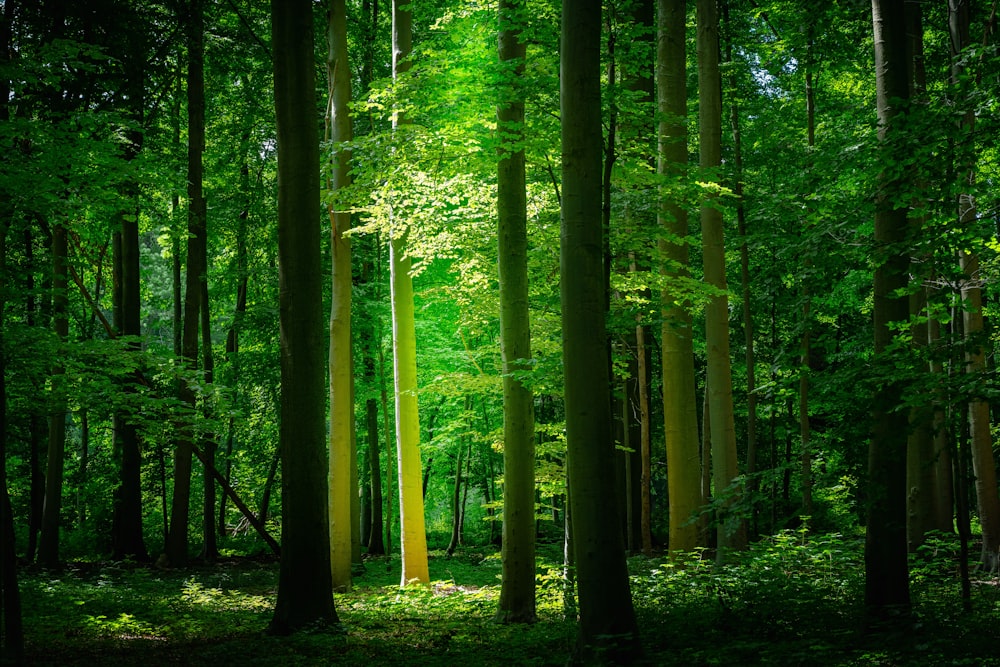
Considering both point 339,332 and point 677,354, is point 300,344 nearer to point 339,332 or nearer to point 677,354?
point 339,332

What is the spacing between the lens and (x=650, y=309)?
8.37 metres

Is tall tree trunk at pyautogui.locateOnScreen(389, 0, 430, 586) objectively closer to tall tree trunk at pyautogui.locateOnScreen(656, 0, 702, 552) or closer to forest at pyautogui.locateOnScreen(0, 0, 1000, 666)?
forest at pyautogui.locateOnScreen(0, 0, 1000, 666)

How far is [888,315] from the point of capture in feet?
20.7

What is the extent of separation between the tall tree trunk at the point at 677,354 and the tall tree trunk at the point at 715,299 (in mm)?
299

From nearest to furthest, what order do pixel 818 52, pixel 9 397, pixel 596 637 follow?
pixel 596 637 < pixel 9 397 < pixel 818 52

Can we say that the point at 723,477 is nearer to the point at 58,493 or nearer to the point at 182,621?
the point at 182,621

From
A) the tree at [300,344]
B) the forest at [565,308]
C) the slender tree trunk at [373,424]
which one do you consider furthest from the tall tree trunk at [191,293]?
the tree at [300,344]

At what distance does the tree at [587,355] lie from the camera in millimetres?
5375

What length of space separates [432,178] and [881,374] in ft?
20.6

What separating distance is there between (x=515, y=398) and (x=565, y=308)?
3.06 meters

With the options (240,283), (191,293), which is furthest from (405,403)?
(240,283)

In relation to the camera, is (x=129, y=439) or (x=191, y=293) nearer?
(x=129, y=439)

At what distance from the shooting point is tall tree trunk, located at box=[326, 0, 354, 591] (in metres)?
11.7

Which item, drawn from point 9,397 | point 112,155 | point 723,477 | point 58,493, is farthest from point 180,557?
point 723,477
